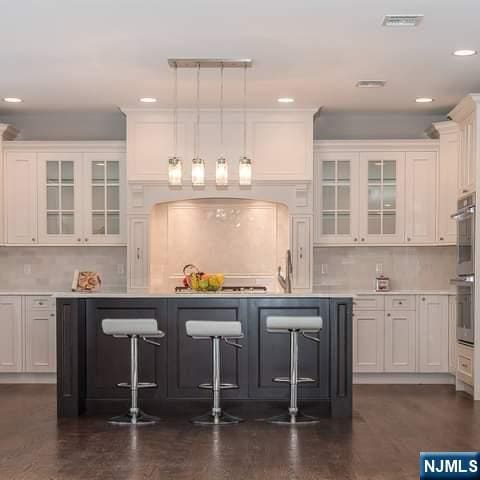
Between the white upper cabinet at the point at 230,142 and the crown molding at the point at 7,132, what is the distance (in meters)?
1.32

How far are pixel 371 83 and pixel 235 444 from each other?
11.6 ft

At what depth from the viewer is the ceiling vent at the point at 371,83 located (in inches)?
302

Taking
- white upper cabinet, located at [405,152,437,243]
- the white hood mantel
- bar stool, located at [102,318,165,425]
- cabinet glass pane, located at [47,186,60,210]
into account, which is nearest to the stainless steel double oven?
white upper cabinet, located at [405,152,437,243]

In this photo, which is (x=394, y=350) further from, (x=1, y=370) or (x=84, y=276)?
(x=1, y=370)

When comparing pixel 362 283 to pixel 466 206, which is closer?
pixel 466 206

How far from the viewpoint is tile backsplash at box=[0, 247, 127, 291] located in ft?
31.4

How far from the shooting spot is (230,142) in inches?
350

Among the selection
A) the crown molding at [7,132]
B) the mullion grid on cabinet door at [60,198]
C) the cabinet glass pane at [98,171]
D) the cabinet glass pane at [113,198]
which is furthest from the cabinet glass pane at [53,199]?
the crown molding at [7,132]

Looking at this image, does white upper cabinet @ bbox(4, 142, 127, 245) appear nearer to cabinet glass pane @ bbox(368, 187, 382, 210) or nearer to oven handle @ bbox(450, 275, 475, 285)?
cabinet glass pane @ bbox(368, 187, 382, 210)

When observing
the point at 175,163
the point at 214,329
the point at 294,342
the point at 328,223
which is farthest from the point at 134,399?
the point at 328,223

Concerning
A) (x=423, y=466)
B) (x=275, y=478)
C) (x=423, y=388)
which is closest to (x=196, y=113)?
(x=423, y=388)

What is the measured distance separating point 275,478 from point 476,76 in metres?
4.11

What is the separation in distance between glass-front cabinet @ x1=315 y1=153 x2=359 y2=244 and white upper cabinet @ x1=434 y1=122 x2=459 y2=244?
864 mm

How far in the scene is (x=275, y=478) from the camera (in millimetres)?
5020
